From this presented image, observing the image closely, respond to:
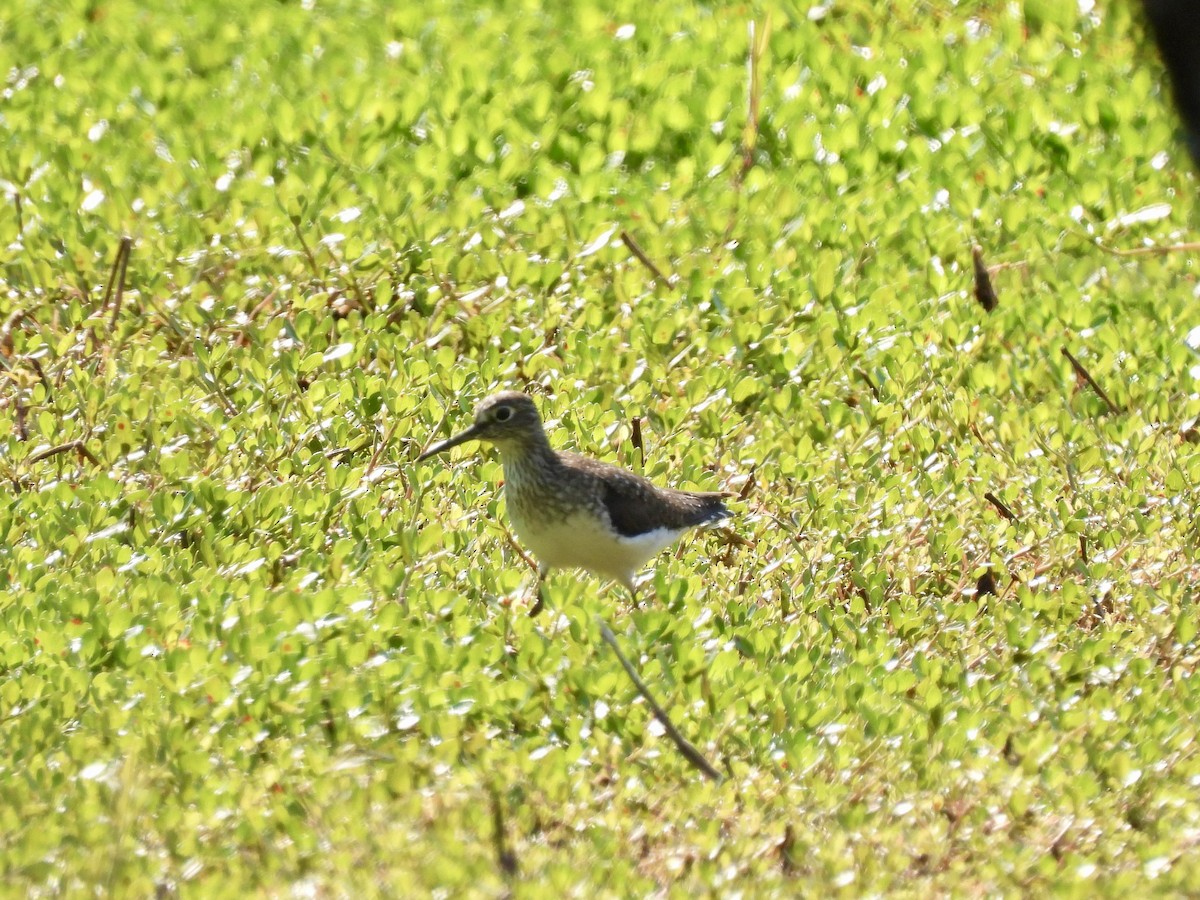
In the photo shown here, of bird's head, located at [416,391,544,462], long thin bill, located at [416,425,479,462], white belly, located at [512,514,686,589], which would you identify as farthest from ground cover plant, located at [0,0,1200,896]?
bird's head, located at [416,391,544,462]

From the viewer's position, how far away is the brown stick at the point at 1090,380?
8.01 meters

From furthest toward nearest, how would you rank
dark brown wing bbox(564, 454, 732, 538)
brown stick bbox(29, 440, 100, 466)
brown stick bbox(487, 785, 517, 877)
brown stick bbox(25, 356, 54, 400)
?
brown stick bbox(25, 356, 54, 400) → brown stick bbox(29, 440, 100, 466) → dark brown wing bbox(564, 454, 732, 538) → brown stick bbox(487, 785, 517, 877)

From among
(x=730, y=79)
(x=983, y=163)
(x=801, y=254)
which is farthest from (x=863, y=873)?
(x=730, y=79)

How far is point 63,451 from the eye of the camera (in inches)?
285

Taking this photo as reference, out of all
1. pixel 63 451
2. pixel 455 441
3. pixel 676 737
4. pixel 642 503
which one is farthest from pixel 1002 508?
pixel 63 451

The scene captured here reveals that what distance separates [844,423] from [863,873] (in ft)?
10.7

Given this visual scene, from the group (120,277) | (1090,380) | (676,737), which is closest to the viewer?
(676,737)

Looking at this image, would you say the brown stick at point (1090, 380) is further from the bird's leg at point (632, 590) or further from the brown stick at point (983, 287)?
the bird's leg at point (632, 590)

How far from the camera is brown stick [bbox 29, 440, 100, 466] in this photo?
7168mm

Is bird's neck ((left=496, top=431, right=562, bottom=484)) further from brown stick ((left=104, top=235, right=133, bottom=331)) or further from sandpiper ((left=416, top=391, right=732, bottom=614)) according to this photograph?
brown stick ((left=104, top=235, right=133, bottom=331))

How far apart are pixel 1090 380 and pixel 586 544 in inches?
106

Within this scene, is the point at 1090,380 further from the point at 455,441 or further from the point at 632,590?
the point at 455,441

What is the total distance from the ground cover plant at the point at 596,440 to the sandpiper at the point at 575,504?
19 centimetres

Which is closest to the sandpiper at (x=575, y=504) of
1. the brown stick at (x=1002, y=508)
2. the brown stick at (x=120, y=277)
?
the brown stick at (x=1002, y=508)
